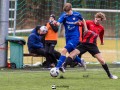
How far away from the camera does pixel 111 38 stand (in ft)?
88.5

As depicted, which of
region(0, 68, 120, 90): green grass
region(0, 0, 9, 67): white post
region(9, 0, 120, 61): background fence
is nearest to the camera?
region(0, 68, 120, 90): green grass

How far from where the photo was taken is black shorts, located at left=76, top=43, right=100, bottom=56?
1474 centimetres

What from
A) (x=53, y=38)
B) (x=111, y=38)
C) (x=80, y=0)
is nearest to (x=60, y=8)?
(x=80, y=0)

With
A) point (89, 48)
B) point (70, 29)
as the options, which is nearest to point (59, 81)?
point (89, 48)

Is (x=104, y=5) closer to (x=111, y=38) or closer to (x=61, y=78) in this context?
(x=111, y=38)

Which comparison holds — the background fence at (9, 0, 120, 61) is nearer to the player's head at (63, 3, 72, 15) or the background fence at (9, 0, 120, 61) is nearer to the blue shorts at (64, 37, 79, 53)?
the blue shorts at (64, 37, 79, 53)

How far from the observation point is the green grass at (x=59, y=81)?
12.2 m

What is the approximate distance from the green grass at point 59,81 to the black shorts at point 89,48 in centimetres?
68

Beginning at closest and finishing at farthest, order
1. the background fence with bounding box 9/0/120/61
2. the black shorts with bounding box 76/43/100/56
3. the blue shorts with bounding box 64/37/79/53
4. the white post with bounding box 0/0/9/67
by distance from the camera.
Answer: the black shorts with bounding box 76/43/100/56, the blue shorts with bounding box 64/37/79/53, the white post with bounding box 0/0/9/67, the background fence with bounding box 9/0/120/61

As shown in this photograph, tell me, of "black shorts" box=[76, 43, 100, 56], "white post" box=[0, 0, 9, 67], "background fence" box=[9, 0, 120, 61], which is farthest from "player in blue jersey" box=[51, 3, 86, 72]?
"background fence" box=[9, 0, 120, 61]

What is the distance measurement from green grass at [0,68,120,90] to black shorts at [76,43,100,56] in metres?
0.68

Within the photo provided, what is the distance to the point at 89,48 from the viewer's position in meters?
14.8

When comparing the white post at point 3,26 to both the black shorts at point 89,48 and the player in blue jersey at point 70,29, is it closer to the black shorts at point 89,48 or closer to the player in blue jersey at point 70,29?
the player in blue jersey at point 70,29

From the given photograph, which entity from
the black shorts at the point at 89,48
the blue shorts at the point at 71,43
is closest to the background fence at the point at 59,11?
the blue shorts at the point at 71,43
